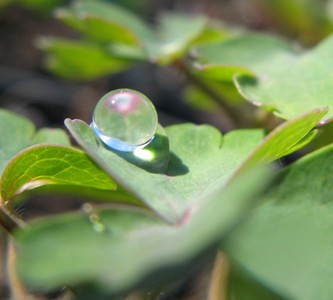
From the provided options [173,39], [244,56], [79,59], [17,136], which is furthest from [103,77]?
[17,136]

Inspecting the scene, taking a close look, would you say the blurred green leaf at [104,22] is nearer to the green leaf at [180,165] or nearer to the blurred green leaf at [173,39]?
the blurred green leaf at [173,39]

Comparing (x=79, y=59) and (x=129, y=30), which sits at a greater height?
(x=129, y=30)

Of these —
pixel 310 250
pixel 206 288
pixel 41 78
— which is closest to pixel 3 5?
pixel 41 78

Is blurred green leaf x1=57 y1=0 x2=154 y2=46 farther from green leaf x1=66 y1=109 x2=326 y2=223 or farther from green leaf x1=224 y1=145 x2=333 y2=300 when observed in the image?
green leaf x1=224 y1=145 x2=333 y2=300

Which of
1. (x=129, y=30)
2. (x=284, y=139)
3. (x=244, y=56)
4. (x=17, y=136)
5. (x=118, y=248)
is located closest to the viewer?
(x=118, y=248)

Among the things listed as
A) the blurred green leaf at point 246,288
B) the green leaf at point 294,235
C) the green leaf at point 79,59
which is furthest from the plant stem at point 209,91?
the blurred green leaf at point 246,288

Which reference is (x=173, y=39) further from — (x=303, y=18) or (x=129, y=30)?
(x=303, y=18)

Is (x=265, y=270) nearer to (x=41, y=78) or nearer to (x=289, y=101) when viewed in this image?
(x=289, y=101)
